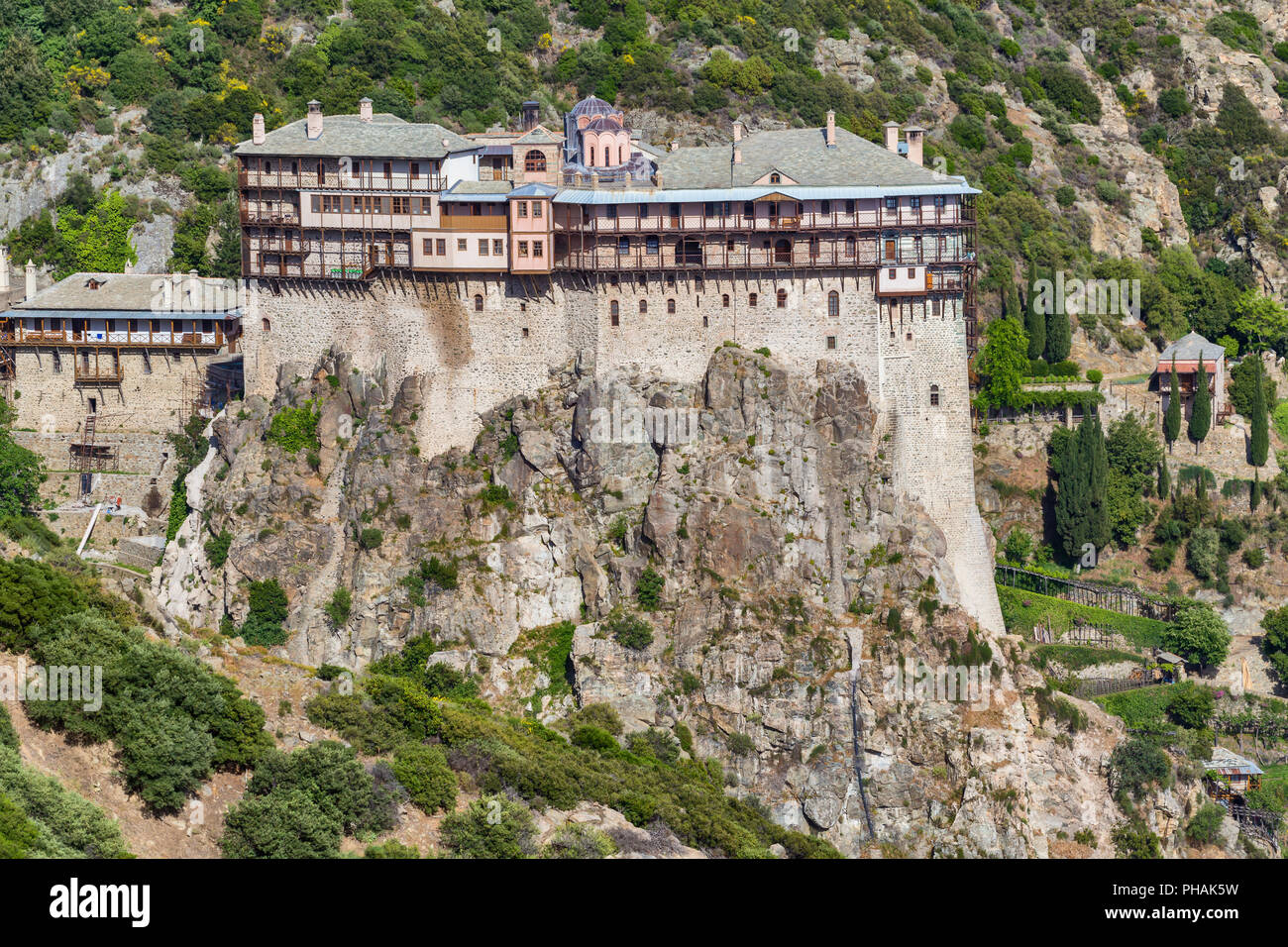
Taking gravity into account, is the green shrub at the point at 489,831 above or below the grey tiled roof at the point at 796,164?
below

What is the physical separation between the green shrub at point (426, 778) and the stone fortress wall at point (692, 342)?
28.1m

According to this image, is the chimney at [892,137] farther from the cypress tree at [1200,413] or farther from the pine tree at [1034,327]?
the cypress tree at [1200,413]

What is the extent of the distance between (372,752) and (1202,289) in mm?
71924

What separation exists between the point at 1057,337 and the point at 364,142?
38.6 metres

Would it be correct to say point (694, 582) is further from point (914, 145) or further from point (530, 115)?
point (530, 115)

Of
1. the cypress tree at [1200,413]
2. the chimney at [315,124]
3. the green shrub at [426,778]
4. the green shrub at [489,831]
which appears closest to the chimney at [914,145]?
the cypress tree at [1200,413]

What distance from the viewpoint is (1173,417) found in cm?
10544

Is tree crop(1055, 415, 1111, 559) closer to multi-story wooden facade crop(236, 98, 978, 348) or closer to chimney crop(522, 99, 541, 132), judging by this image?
multi-story wooden facade crop(236, 98, 978, 348)

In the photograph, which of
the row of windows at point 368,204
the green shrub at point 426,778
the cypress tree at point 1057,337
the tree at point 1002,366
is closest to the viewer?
the green shrub at point 426,778

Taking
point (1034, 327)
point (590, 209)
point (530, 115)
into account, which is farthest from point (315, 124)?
point (1034, 327)

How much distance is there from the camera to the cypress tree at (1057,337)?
108250 mm

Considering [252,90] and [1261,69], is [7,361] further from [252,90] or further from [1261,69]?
[1261,69]
